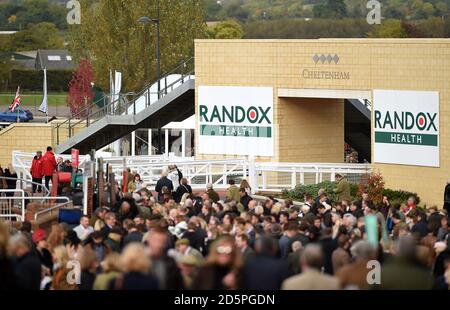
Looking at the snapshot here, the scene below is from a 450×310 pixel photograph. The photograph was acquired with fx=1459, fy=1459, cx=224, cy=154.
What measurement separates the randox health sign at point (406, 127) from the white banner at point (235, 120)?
12.7ft

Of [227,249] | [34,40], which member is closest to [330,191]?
[227,249]

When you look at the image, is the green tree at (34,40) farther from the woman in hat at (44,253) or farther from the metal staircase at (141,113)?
the woman in hat at (44,253)

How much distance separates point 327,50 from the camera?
140ft

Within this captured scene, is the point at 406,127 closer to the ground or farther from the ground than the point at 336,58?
closer to the ground

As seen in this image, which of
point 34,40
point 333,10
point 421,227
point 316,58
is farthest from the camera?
point 333,10

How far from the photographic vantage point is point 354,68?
42312 mm

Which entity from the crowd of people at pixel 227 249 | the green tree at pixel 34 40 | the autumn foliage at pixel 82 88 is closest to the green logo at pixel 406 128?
the crowd of people at pixel 227 249

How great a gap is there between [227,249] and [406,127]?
2499 centimetres

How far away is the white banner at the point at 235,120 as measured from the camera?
43.9 m

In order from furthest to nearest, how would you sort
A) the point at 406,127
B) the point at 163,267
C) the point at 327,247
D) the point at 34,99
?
the point at 34,99 < the point at 406,127 < the point at 327,247 < the point at 163,267

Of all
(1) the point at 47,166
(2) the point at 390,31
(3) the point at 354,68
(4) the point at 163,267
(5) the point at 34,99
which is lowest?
(4) the point at 163,267

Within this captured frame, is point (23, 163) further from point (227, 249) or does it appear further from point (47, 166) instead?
point (227, 249)

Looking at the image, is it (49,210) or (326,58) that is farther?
(326,58)

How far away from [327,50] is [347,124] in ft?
21.2
